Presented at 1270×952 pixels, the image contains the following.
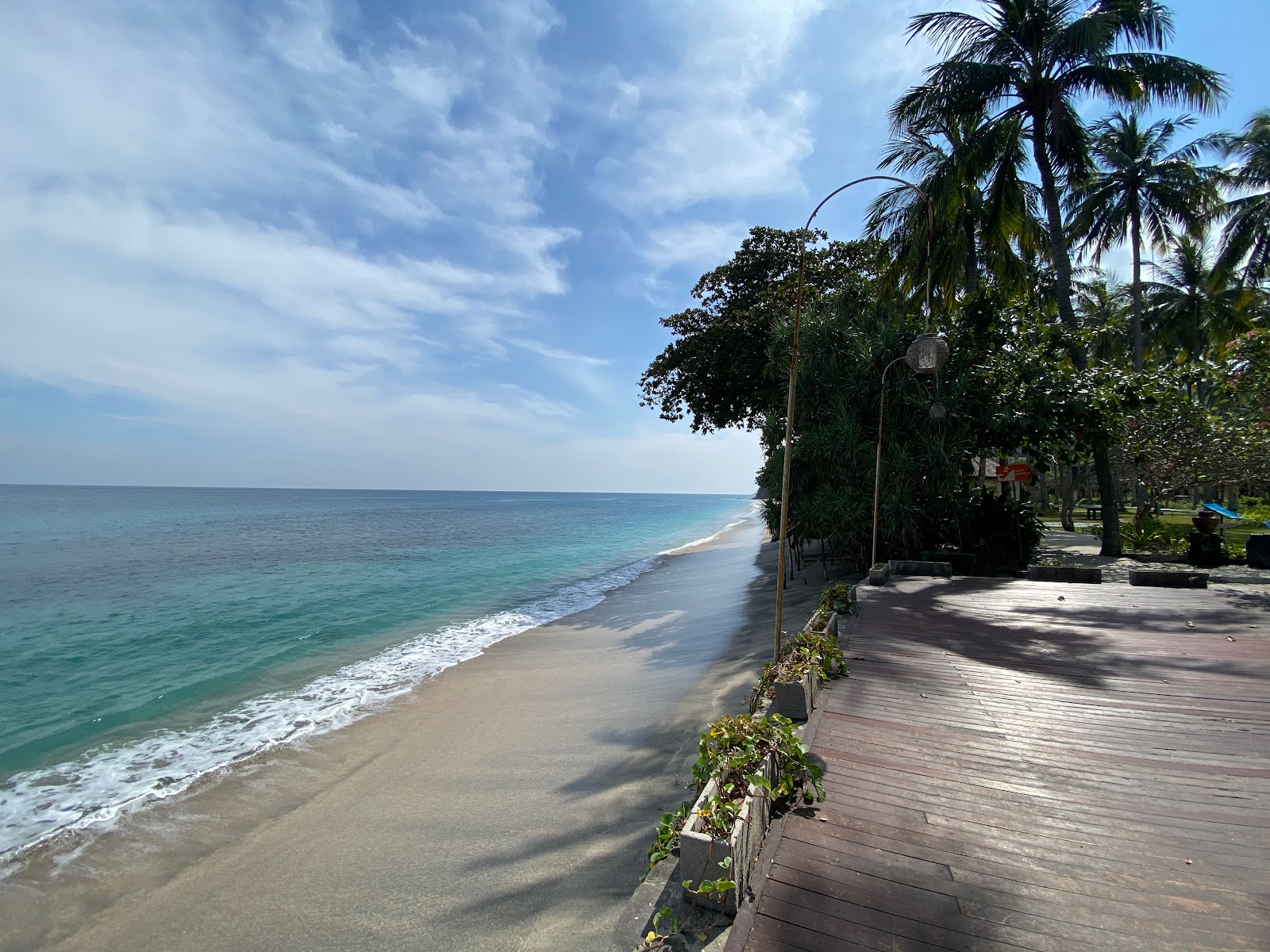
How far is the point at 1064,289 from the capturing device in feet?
45.2

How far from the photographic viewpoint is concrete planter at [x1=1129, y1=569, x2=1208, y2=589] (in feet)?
28.2

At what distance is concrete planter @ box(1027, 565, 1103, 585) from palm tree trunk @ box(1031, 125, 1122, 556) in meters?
4.88

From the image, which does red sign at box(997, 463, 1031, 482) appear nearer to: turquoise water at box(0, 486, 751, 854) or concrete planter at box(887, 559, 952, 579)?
concrete planter at box(887, 559, 952, 579)

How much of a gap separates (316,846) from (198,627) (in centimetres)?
1096

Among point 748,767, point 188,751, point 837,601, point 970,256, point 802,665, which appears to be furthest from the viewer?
point 970,256

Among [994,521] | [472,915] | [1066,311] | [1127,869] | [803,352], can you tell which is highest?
[1066,311]

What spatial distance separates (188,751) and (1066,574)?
12743 millimetres

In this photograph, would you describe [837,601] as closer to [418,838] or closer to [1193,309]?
[418,838]

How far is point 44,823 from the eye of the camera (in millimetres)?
5469

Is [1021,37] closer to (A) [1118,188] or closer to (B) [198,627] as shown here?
(A) [1118,188]

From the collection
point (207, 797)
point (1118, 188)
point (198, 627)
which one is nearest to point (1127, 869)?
point (207, 797)

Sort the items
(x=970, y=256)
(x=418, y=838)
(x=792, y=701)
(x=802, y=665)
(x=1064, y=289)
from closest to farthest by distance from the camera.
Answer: (x=792, y=701)
(x=802, y=665)
(x=418, y=838)
(x=1064, y=289)
(x=970, y=256)

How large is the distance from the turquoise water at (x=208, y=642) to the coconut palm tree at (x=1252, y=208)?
25.2 meters

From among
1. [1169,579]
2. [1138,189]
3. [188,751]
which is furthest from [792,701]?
[1138,189]
